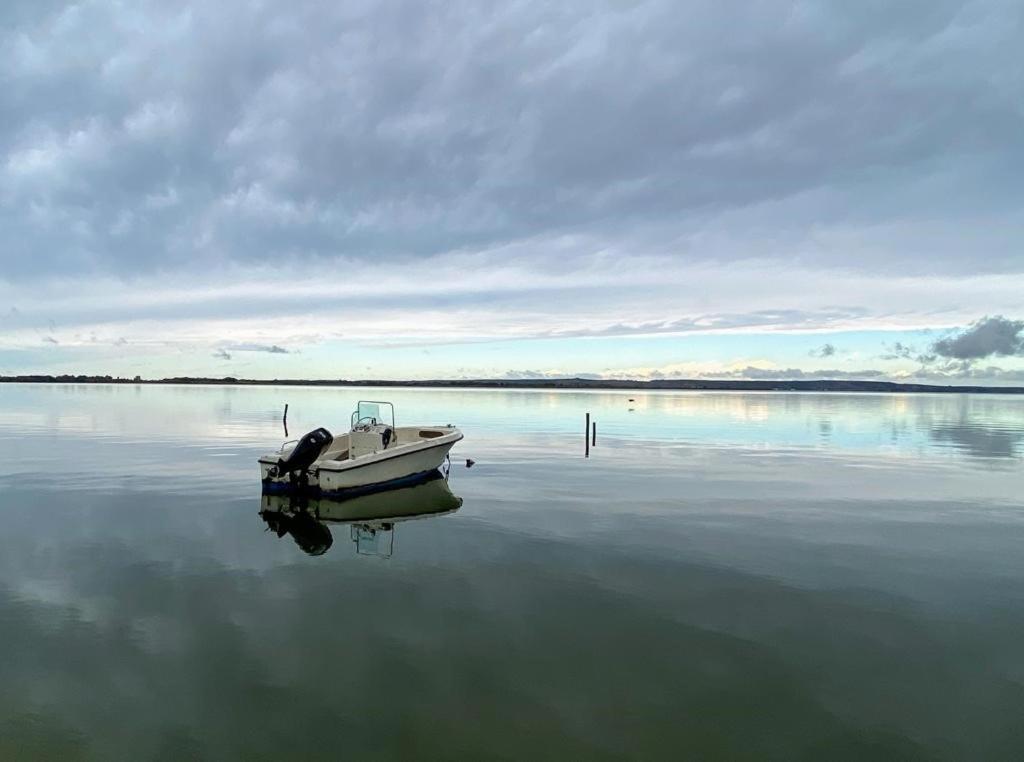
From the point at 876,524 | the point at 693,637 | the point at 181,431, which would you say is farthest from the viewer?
the point at 181,431

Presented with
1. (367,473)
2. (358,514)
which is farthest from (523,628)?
(367,473)

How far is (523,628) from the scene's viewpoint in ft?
31.9

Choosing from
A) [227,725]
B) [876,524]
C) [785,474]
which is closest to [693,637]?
[227,725]

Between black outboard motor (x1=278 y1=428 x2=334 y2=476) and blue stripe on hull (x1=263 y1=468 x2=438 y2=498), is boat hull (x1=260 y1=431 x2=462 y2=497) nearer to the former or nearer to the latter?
blue stripe on hull (x1=263 y1=468 x2=438 y2=498)

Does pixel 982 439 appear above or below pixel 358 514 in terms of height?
below

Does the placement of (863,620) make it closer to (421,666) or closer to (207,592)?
(421,666)

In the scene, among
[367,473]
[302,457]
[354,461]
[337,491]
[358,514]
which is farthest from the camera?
[367,473]

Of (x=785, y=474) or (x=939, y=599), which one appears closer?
(x=939, y=599)

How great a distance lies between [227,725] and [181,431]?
40.6 meters

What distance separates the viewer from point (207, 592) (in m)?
11.4

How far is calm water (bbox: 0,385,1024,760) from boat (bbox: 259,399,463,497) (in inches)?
55.9

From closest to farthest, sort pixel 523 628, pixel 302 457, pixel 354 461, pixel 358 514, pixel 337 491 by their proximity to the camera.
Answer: pixel 523 628
pixel 358 514
pixel 302 457
pixel 337 491
pixel 354 461

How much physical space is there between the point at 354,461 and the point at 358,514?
7.16ft

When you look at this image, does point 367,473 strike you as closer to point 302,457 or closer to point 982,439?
point 302,457
